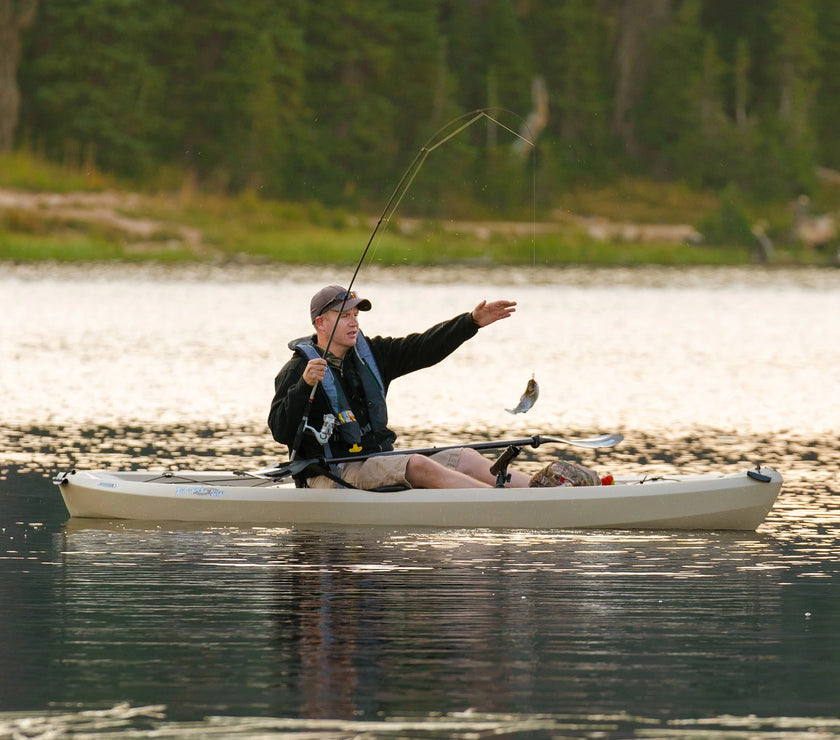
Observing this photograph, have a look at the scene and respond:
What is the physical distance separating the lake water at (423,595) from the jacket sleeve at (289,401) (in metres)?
0.58

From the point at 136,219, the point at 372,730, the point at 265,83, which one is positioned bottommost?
the point at 372,730

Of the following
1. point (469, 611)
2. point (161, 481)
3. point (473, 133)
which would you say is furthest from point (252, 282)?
point (469, 611)

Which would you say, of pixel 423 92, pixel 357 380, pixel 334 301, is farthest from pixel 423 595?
pixel 423 92

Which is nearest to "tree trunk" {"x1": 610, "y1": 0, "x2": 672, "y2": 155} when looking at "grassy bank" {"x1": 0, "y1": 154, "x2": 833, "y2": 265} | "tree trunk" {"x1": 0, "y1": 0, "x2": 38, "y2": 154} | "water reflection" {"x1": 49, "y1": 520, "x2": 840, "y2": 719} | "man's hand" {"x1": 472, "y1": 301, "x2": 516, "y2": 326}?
"grassy bank" {"x1": 0, "y1": 154, "x2": 833, "y2": 265}

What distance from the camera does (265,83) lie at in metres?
60.2

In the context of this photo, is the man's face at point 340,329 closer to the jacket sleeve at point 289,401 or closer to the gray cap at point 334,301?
the gray cap at point 334,301

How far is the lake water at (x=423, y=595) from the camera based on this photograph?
6836 millimetres

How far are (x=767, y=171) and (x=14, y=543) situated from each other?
56.7 meters

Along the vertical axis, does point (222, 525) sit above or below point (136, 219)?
below

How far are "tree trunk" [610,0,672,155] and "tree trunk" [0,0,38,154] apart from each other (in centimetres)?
2095

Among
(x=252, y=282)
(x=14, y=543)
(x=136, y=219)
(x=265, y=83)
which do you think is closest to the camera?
(x=14, y=543)

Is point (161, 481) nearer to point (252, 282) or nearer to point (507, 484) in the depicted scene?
point (507, 484)

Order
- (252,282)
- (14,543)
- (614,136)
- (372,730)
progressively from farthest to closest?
(614,136)
(252,282)
(14,543)
(372,730)

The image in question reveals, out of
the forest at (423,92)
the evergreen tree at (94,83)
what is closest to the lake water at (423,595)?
the forest at (423,92)
